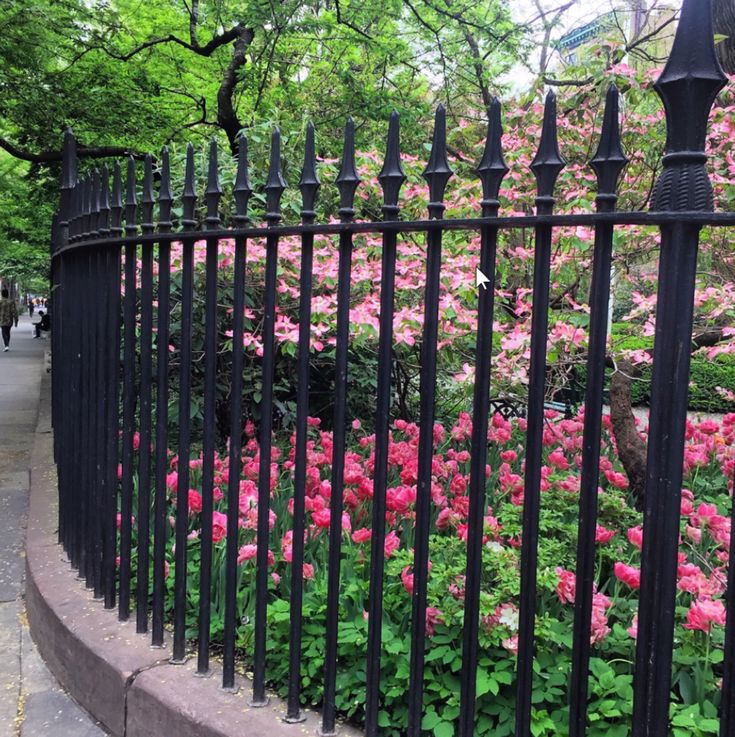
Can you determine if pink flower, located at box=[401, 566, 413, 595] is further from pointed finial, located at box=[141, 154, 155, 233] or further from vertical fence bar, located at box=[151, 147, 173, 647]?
pointed finial, located at box=[141, 154, 155, 233]

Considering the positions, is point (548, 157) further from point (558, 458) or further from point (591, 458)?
point (558, 458)

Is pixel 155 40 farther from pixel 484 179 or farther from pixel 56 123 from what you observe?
Answer: pixel 484 179

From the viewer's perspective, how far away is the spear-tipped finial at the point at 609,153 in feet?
4.92

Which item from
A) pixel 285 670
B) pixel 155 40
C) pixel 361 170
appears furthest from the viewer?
pixel 155 40

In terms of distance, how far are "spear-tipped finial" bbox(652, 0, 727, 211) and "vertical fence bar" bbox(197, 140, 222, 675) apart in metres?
1.35

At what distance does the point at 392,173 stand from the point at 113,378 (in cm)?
155

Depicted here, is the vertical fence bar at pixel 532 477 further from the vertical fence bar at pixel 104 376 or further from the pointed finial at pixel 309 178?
the vertical fence bar at pixel 104 376

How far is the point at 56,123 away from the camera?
9766 mm

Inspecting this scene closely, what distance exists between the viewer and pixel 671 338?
1500 mm

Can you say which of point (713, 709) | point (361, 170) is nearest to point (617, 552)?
point (713, 709)

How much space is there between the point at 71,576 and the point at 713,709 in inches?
99.8

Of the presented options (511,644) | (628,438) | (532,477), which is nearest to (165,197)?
(532,477)

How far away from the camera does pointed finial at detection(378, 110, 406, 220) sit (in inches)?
71.3

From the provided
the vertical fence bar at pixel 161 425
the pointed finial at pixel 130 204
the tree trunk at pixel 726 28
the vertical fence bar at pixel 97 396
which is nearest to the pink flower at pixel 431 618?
the vertical fence bar at pixel 161 425
